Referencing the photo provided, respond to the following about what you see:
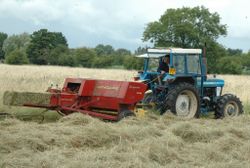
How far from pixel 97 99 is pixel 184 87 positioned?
2.44m

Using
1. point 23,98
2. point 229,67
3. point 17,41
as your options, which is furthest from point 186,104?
point 17,41

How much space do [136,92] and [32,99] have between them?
8.07ft

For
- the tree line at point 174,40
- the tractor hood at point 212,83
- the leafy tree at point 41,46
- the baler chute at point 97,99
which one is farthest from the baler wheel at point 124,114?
the leafy tree at point 41,46

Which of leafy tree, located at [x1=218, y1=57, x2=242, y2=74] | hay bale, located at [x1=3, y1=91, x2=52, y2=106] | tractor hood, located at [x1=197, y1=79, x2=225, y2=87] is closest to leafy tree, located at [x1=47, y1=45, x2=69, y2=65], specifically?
leafy tree, located at [x1=218, y1=57, x2=242, y2=74]

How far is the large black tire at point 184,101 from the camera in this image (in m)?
12.9

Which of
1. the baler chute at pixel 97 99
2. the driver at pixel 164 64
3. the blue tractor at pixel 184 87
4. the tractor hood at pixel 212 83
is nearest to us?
the baler chute at pixel 97 99

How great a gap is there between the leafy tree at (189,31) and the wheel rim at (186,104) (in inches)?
1695

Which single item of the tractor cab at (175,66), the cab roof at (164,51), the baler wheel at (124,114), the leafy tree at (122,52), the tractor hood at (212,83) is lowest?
the baler wheel at (124,114)

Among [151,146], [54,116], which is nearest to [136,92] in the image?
[54,116]

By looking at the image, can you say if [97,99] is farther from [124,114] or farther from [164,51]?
[164,51]

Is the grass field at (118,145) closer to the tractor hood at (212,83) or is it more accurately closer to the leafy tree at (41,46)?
the tractor hood at (212,83)

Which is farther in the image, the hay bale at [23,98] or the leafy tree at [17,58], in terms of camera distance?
the leafy tree at [17,58]

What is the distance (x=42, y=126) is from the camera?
9945mm

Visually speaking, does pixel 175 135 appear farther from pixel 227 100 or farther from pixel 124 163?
pixel 227 100
